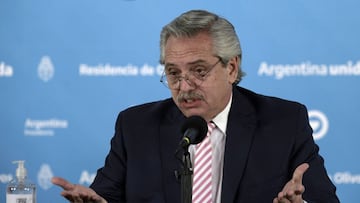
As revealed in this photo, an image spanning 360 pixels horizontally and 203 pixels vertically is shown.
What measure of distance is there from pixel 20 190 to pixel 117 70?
0.98m

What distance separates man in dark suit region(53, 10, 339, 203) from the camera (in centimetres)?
246

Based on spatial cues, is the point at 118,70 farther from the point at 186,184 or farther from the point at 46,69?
the point at 186,184

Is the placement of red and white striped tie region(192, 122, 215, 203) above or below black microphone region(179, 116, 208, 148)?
below

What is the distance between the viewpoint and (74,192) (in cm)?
223

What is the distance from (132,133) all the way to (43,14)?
1.09m

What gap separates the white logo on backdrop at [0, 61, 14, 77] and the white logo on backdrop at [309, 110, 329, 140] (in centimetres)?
136

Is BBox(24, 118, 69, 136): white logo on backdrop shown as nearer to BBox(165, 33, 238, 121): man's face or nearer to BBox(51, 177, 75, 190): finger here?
BBox(165, 33, 238, 121): man's face

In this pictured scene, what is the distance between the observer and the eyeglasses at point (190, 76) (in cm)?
243

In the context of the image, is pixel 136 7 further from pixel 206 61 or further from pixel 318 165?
pixel 318 165

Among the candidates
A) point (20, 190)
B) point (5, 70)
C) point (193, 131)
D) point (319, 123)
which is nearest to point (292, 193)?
point (193, 131)

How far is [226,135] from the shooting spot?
2.60 metres

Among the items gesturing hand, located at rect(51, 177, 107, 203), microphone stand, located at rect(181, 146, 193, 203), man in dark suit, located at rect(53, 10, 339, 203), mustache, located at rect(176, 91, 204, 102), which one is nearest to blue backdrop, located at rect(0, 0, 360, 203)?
man in dark suit, located at rect(53, 10, 339, 203)

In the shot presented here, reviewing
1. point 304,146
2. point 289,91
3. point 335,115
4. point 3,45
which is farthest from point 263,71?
point 3,45

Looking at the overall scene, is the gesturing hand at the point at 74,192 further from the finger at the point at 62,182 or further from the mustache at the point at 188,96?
the mustache at the point at 188,96
